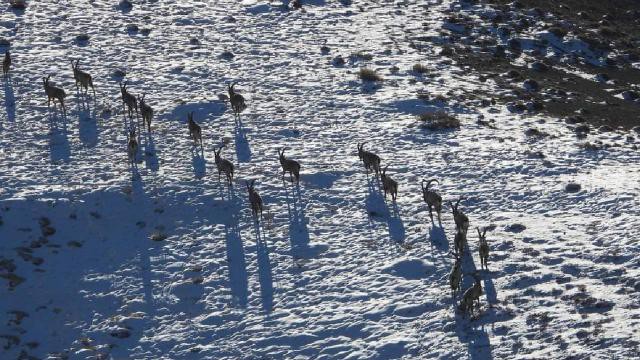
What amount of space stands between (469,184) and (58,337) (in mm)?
11827

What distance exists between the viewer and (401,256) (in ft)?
66.1

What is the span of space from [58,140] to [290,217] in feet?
26.2

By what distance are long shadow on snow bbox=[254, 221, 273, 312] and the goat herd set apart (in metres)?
0.80

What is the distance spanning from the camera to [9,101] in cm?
2641

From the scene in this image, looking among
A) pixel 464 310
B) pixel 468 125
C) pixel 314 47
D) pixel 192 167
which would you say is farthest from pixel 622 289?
pixel 314 47

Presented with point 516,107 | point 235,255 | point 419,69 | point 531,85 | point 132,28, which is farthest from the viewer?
point 132,28

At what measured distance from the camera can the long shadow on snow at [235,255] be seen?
1931 centimetres

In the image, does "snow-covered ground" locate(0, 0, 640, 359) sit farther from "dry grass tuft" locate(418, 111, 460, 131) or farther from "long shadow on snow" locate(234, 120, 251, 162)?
"dry grass tuft" locate(418, 111, 460, 131)

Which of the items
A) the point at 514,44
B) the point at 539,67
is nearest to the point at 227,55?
the point at 514,44

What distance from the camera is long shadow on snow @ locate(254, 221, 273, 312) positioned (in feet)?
62.6

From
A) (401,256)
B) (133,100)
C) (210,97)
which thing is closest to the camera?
(401,256)

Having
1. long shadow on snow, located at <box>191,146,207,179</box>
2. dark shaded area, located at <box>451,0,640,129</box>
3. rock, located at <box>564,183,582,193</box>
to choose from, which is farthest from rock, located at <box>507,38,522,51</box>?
long shadow on snow, located at <box>191,146,207,179</box>

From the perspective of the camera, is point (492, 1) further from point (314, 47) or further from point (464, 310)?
point (464, 310)

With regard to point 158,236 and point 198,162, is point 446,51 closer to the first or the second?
point 198,162
